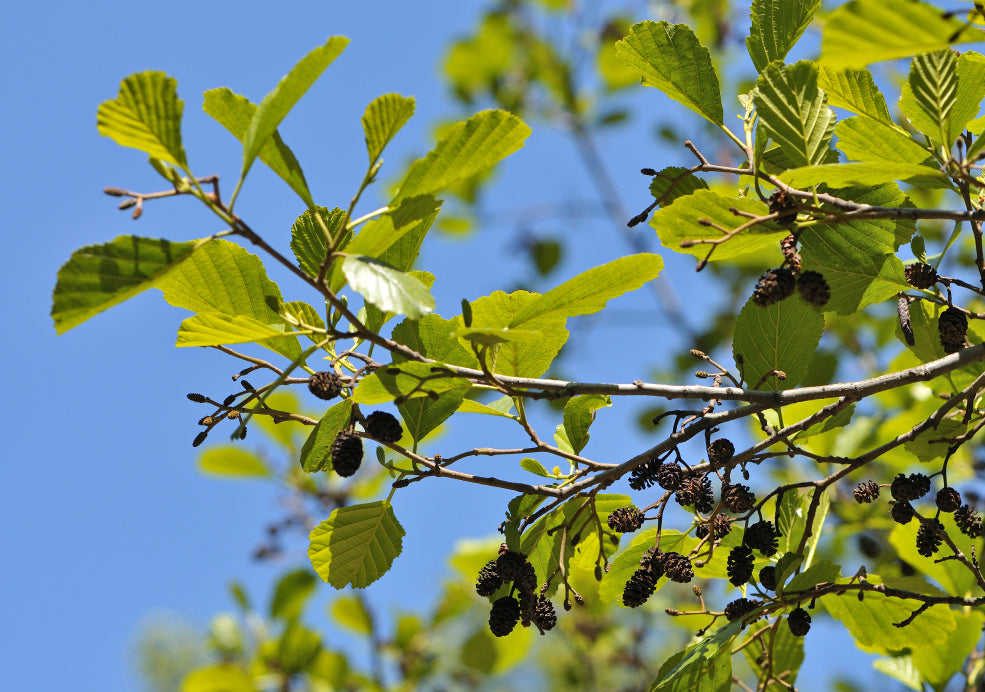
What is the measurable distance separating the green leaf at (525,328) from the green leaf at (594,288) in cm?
2

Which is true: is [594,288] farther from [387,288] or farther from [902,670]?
[902,670]

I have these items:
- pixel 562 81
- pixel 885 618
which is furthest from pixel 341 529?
pixel 562 81

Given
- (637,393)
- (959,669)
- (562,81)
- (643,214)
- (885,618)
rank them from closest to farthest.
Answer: (637,393) → (643,214) → (885,618) → (959,669) → (562,81)

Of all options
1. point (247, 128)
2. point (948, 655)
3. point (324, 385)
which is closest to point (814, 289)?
point (324, 385)

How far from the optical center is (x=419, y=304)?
107cm

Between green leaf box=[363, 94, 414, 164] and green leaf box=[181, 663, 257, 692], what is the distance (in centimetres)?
328

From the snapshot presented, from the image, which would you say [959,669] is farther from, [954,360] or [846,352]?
[846,352]

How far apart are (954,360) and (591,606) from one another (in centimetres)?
317

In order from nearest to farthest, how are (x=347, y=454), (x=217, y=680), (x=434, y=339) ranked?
1. (x=347, y=454)
2. (x=434, y=339)
3. (x=217, y=680)

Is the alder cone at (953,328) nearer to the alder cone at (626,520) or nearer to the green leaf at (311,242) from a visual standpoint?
the alder cone at (626,520)

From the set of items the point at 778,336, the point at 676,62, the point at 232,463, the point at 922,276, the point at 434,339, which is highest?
the point at 232,463

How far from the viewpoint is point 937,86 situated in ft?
3.98

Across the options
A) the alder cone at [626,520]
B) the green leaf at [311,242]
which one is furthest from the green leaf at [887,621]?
the green leaf at [311,242]

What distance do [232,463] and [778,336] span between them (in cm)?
A: 296
